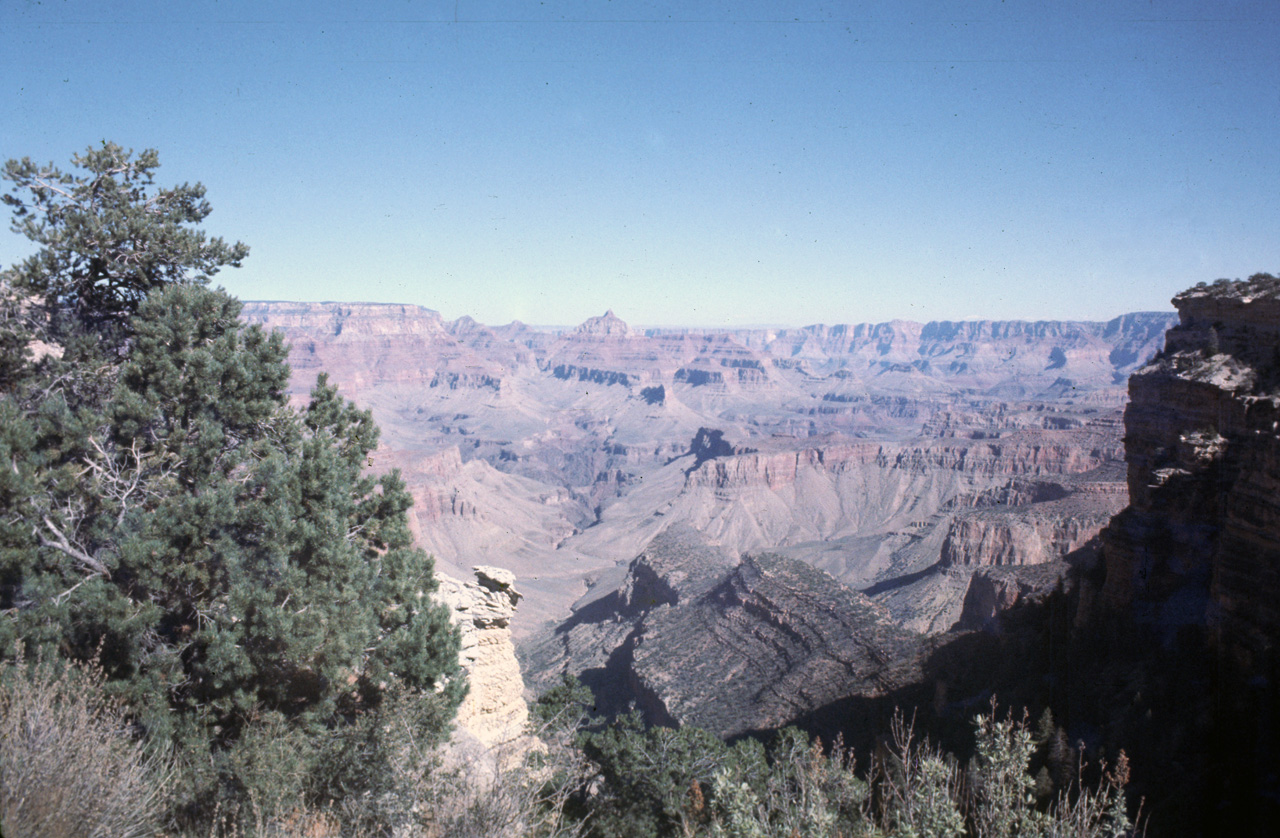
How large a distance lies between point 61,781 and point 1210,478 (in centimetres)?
2872

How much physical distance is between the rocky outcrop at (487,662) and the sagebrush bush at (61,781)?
36.0 feet

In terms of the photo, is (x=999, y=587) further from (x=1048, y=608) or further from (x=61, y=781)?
(x=61, y=781)

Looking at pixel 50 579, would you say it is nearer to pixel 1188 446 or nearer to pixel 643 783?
pixel 643 783

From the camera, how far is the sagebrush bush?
7.66 meters

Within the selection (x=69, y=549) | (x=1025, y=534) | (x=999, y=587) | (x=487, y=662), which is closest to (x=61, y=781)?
(x=69, y=549)

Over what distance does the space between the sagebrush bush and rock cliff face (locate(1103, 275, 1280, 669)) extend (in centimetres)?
2339

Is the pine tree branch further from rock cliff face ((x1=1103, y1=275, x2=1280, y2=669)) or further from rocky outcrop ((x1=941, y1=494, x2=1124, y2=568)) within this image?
rocky outcrop ((x1=941, y1=494, x2=1124, y2=568))

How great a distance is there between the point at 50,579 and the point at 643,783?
14.7 m

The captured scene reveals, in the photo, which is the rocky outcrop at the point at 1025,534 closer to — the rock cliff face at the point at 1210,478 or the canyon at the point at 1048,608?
the canyon at the point at 1048,608

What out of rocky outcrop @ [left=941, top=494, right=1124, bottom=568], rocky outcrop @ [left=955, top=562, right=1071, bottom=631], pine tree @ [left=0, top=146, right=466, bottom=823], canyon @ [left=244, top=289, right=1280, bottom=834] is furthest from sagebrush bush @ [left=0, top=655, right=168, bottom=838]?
rocky outcrop @ [left=941, top=494, right=1124, bottom=568]

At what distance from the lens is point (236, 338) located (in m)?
16.0

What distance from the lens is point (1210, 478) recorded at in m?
22.1

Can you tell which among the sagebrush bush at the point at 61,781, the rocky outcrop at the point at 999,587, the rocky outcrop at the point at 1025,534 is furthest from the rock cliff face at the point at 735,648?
the sagebrush bush at the point at 61,781

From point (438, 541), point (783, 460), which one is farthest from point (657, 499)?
point (438, 541)
